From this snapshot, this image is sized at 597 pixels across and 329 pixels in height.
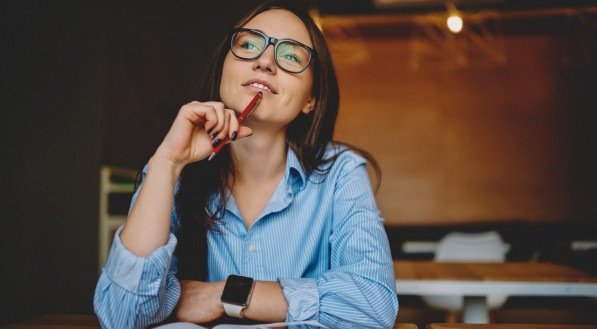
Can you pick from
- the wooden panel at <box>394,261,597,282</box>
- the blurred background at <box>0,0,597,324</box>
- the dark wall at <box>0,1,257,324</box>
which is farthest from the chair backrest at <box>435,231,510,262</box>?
the dark wall at <box>0,1,257,324</box>

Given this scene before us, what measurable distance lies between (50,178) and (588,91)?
5.82 metres

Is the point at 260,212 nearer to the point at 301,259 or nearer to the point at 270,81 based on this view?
the point at 301,259

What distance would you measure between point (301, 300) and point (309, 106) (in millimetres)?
732

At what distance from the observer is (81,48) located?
334 cm

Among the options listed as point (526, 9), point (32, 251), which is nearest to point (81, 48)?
point (32, 251)

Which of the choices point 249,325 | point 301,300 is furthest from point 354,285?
point 249,325

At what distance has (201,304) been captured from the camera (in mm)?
1116

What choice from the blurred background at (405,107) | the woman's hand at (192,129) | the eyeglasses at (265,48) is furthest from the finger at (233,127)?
the blurred background at (405,107)

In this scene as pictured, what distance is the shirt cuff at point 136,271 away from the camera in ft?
3.36

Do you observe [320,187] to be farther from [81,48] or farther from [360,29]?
[360,29]

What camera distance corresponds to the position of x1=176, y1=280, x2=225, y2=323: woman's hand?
1.10m

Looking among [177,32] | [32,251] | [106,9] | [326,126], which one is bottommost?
[32,251]

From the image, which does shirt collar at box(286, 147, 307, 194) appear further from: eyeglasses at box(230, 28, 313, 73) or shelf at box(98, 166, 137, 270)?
shelf at box(98, 166, 137, 270)

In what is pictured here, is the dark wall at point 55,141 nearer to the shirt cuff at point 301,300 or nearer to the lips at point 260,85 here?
the lips at point 260,85
